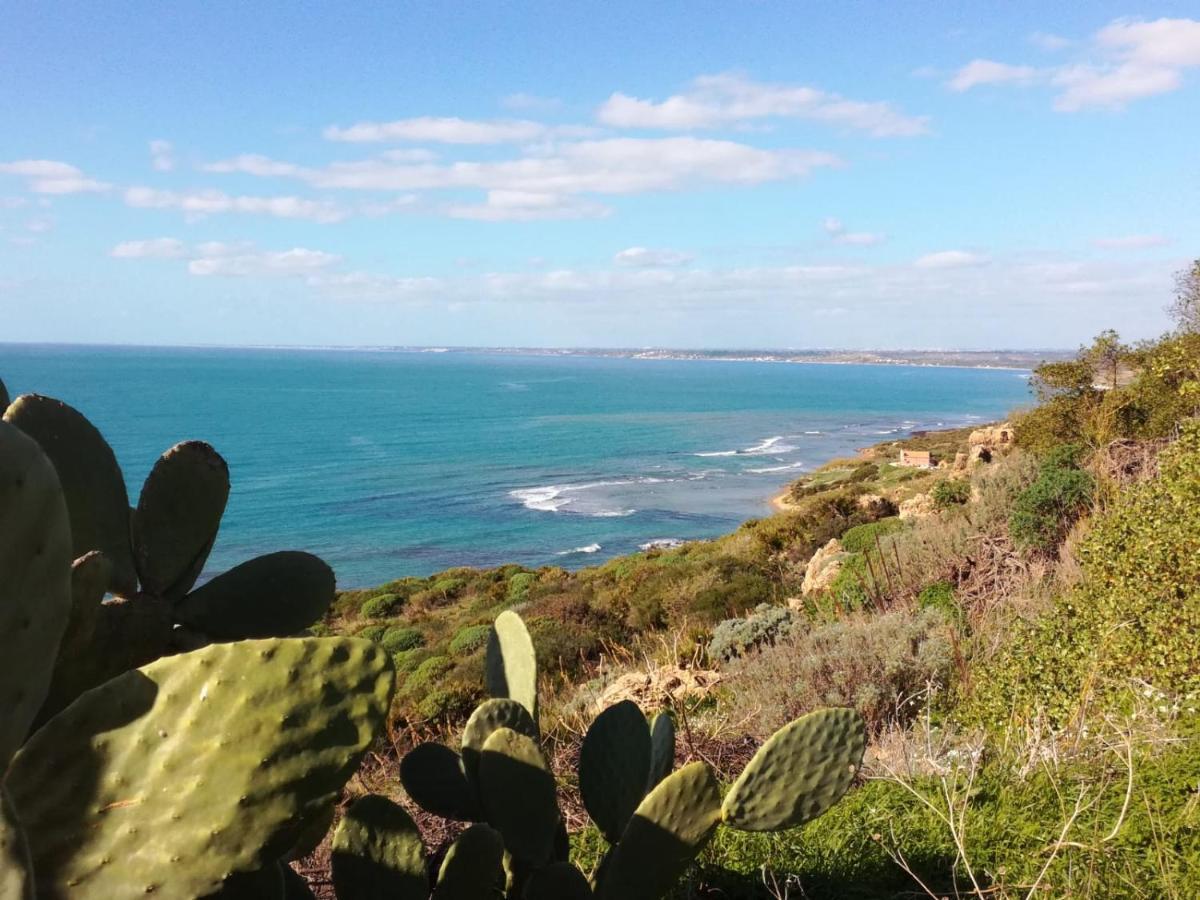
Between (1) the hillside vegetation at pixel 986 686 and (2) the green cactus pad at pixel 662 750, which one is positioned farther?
(1) the hillside vegetation at pixel 986 686

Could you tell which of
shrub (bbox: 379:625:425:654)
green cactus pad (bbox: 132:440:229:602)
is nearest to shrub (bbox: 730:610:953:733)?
green cactus pad (bbox: 132:440:229:602)

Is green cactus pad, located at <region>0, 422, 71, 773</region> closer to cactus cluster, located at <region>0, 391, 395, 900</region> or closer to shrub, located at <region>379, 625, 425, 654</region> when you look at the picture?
cactus cluster, located at <region>0, 391, 395, 900</region>

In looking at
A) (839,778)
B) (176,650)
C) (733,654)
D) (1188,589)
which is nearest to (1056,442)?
(733,654)

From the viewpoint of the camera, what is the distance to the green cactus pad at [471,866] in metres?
1.96

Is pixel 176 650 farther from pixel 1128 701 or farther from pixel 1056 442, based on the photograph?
pixel 1056 442

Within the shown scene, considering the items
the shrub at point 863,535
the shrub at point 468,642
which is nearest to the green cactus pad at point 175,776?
the shrub at point 863,535

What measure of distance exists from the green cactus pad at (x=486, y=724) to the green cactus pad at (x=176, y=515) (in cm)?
77

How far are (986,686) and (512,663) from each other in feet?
12.1

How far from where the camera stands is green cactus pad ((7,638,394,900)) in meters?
1.24

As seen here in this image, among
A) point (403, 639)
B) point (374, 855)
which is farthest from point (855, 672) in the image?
point (403, 639)

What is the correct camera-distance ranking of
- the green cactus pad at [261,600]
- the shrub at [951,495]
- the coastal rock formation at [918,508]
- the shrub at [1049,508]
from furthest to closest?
the coastal rock formation at [918,508] → the shrub at [951,495] → the shrub at [1049,508] → the green cactus pad at [261,600]

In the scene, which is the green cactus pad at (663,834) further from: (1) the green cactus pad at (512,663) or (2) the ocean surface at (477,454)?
(2) the ocean surface at (477,454)

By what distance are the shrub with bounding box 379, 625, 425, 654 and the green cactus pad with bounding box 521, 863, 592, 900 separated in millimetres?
18284

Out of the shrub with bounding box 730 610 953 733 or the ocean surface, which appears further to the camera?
the ocean surface
